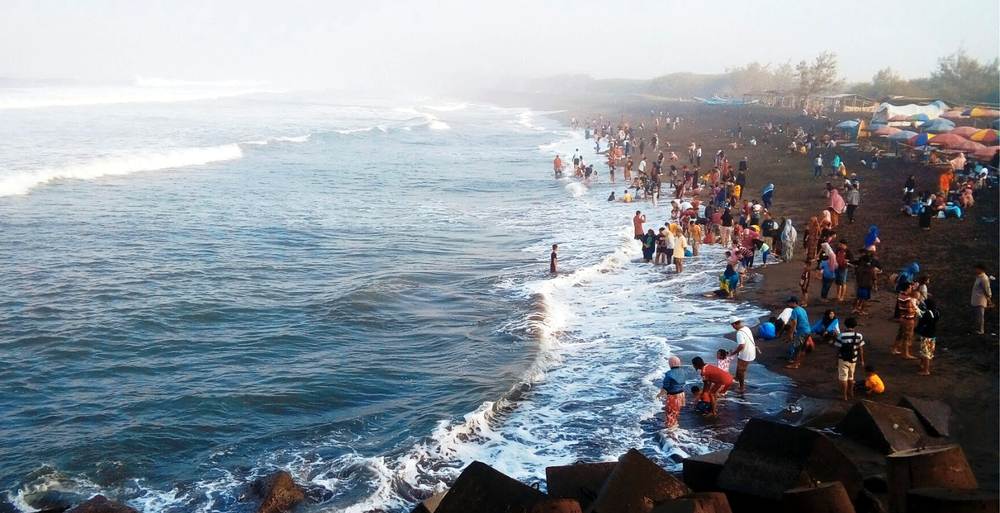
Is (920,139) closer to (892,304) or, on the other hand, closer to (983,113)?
(983,113)

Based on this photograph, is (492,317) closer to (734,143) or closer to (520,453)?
(520,453)

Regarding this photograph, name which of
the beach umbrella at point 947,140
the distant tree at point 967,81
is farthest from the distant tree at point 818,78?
the beach umbrella at point 947,140

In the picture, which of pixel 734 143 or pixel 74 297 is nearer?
pixel 74 297

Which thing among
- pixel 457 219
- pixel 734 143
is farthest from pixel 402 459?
pixel 734 143

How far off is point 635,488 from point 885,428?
A: 11.7 feet

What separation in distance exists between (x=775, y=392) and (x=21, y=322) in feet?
47.1

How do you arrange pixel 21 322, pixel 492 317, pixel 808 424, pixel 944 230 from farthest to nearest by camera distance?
pixel 944 230
pixel 492 317
pixel 21 322
pixel 808 424

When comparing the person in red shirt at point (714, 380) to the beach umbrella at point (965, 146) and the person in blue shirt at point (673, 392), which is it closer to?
the person in blue shirt at point (673, 392)

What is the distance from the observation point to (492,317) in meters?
17.4

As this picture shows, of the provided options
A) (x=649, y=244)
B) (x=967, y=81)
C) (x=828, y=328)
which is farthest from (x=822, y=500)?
(x=967, y=81)

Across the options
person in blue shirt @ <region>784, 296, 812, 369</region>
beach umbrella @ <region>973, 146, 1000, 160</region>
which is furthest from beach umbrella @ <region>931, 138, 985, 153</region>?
person in blue shirt @ <region>784, 296, 812, 369</region>

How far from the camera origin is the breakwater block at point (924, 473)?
24.8ft

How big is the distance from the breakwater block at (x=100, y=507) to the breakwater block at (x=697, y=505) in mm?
6063

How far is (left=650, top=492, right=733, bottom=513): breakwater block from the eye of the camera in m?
6.68
